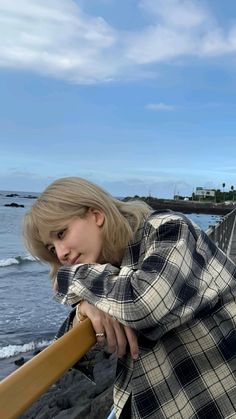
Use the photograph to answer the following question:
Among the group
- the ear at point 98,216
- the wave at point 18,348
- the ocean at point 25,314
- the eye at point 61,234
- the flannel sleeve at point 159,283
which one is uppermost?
the ear at point 98,216

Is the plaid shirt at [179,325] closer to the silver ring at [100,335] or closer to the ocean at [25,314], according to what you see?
the silver ring at [100,335]

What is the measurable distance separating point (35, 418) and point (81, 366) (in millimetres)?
6404

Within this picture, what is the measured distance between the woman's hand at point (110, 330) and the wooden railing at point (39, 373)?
0.06 metres

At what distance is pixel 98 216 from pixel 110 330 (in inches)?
16.0

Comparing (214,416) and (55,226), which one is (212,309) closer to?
(214,416)

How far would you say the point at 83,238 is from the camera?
6.44ft

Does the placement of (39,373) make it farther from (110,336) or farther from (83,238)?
(83,238)

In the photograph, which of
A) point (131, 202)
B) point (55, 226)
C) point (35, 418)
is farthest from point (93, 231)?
point (35, 418)

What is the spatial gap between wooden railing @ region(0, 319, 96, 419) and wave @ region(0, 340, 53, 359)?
1030 cm

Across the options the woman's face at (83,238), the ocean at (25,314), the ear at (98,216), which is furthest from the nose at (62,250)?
the ocean at (25,314)

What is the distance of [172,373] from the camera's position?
1844 mm

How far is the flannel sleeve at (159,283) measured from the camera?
1.66 m

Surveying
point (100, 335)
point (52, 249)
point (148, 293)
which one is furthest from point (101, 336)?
point (52, 249)

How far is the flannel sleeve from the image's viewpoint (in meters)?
1.66
